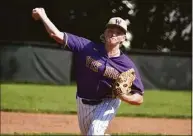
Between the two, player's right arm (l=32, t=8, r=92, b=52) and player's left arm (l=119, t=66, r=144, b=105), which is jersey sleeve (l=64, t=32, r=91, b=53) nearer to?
player's right arm (l=32, t=8, r=92, b=52)

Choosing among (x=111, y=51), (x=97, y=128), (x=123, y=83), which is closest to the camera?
(x=123, y=83)

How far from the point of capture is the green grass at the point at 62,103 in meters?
13.1

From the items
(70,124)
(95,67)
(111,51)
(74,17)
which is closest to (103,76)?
(95,67)

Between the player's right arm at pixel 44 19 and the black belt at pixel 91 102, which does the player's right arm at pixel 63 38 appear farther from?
the black belt at pixel 91 102

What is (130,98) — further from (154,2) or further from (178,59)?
(154,2)

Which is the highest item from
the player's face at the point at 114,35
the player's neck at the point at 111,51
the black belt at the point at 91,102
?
the player's face at the point at 114,35

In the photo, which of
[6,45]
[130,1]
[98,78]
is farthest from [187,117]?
[130,1]

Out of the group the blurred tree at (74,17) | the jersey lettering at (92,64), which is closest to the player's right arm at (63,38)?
the jersey lettering at (92,64)

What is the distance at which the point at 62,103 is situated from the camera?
14602 millimetres

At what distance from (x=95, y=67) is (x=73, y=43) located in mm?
336

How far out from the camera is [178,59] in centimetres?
2280

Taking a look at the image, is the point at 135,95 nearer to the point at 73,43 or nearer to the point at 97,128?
the point at 97,128

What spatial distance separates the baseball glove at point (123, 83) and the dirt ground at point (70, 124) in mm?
4953

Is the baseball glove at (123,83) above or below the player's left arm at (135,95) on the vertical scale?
above
